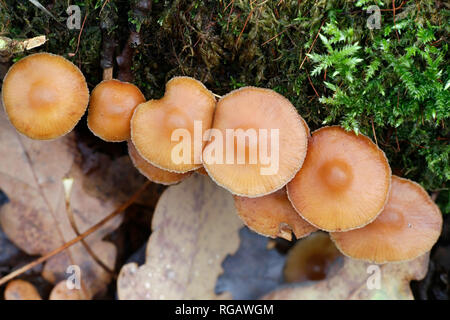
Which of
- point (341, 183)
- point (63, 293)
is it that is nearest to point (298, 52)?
point (341, 183)

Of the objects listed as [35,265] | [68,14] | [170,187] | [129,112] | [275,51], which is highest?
[68,14]

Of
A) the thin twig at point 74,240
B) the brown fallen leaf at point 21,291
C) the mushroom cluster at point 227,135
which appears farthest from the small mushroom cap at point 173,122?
the brown fallen leaf at point 21,291

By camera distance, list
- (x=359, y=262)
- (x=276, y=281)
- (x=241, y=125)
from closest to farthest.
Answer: (x=241, y=125)
(x=359, y=262)
(x=276, y=281)

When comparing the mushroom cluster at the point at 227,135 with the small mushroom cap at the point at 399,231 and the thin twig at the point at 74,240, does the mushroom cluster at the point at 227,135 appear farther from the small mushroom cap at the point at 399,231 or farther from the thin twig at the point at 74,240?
the thin twig at the point at 74,240

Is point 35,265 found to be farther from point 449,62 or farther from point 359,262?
point 449,62

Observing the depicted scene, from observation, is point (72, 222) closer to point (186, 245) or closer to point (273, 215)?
point (186, 245)

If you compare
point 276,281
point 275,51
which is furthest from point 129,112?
point 276,281

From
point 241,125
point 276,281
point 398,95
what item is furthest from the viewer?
point 276,281

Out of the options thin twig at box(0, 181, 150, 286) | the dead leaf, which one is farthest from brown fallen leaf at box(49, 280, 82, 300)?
the dead leaf
